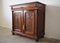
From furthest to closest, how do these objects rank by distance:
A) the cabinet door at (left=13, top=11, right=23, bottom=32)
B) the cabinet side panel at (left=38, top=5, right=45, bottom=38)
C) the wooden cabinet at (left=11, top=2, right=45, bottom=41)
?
the cabinet door at (left=13, top=11, right=23, bottom=32), the cabinet side panel at (left=38, top=5, right=45, bottom=38), the wooden cabinet at (left=11, top=2, right=45, bottom=41)

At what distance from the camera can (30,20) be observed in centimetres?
261

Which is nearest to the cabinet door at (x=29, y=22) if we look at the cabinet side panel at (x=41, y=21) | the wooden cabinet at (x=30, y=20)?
the wooden cabinet at (x=30, y=20)

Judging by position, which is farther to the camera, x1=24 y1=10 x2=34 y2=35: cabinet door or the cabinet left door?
the cabinet left door

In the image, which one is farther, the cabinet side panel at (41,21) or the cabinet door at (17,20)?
the cabinet door at (17,20)

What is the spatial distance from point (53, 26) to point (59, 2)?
2.44ft

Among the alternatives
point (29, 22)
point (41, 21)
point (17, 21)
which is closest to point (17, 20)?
point (17, 21)

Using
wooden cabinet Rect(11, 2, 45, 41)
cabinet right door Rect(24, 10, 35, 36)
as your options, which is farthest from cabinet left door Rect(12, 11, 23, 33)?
cabinet right door Rect(24, 10, 35, 36)

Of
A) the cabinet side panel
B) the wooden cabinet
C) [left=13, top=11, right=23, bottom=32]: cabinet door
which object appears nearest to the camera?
the wooden cabinet

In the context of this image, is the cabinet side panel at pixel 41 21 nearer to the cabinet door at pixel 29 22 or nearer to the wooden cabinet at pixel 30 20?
the wooden cabinet at pixel 30 20

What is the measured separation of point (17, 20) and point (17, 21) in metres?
0.03

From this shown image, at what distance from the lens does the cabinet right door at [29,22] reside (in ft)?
8.39

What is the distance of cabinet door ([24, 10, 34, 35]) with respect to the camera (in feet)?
8.39

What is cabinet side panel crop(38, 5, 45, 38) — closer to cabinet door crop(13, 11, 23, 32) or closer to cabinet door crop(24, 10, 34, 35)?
cabinet door crop(24, 10, 34, 35)

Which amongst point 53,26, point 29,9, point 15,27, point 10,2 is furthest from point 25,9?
point 10,2
